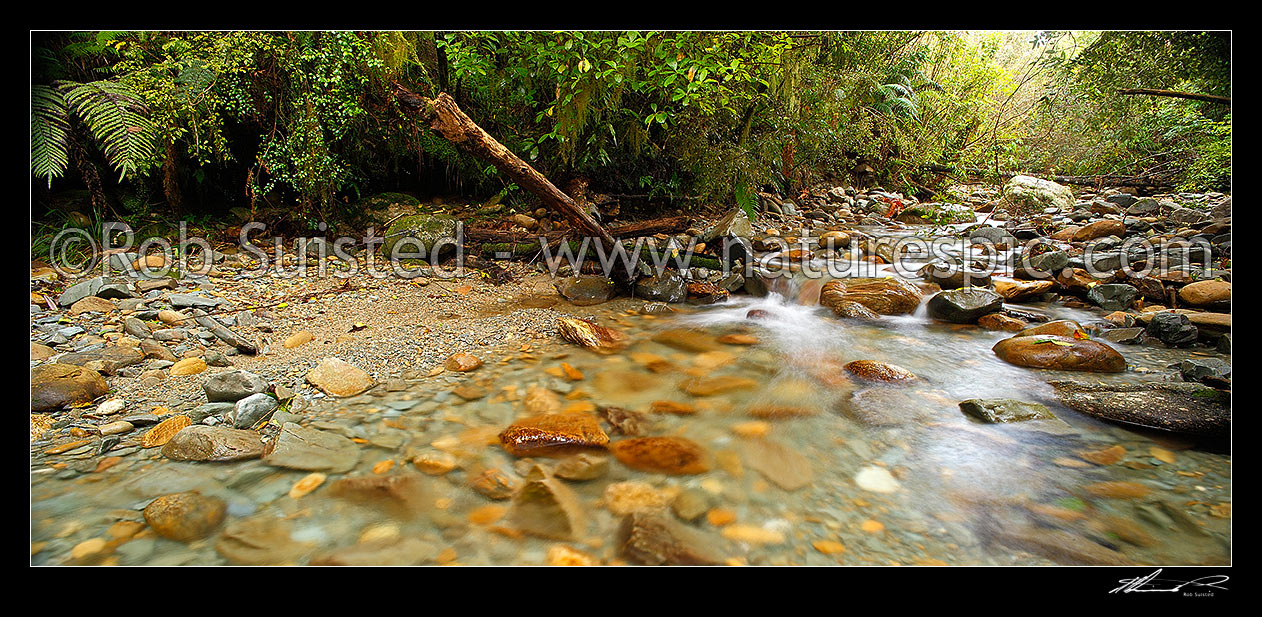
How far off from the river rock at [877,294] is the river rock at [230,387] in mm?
4187

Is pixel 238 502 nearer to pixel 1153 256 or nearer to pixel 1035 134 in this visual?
pixel 1153 256

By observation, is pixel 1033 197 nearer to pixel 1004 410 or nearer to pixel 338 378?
pixel 1004 410

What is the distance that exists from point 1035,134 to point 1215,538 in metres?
6.63

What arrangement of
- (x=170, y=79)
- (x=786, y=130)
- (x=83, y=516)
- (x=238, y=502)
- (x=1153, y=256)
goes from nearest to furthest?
(x=83, y=516), (x=238, y=502), (x=170, y=79), (x=1153, y=256), (x=786, y=130)

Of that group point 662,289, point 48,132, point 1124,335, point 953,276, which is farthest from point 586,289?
point 1124,335

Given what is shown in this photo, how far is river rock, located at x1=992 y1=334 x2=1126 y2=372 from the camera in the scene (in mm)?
2922

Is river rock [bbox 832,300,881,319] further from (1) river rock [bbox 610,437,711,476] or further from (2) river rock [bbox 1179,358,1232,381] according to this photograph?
(1) river rock [bbox 610,437,711,476]

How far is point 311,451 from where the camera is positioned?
191 centimetres

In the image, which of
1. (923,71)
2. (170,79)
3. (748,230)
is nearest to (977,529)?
(748,230)

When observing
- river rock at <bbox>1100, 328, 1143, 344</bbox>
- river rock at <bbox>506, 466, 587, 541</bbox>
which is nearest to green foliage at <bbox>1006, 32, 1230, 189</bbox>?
river rock at <bbox>1100, 328, 1143, 344</bbox>

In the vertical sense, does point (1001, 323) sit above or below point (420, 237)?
below

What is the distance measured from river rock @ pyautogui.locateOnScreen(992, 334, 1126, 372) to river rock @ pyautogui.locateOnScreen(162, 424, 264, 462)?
404cm

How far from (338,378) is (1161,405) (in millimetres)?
3858

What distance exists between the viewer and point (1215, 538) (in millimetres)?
1572
